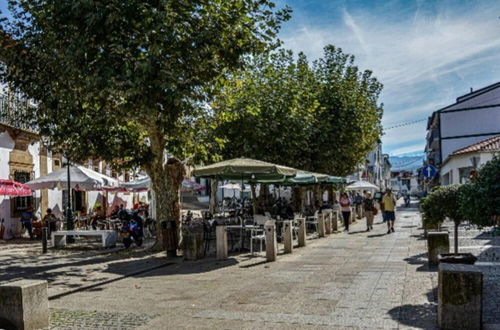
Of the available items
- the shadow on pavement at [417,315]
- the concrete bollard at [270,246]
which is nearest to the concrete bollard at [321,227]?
the concrete bollard at [270,246]

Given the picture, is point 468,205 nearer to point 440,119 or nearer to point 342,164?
point 342,164

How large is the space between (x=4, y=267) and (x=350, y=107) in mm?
18927

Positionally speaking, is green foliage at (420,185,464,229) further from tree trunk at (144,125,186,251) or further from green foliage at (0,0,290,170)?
tree trunk at (144,125,186,251)

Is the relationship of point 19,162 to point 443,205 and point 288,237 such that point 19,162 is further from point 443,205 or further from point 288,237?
point 443,205

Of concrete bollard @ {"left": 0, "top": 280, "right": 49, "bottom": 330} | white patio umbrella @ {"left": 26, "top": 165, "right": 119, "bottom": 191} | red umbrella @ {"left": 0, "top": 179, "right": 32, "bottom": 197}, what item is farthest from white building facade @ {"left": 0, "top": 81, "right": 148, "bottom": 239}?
concrete bollard @ {"left": 0, "top": 280, "right": 49, "bottom": 330}

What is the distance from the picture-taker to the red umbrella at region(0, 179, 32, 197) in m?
15.8

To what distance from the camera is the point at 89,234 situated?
1554 cm

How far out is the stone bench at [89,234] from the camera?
1560cm

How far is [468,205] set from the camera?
7234mm

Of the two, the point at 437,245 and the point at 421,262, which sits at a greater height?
the point at 437,245

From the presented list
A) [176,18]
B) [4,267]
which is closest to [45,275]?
[4,267]

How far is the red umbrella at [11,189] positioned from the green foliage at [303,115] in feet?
23.0

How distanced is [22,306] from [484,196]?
6107 mm

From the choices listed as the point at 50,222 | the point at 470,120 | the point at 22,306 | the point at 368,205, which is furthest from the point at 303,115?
the point at 470,120
